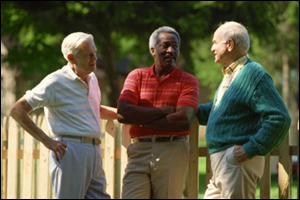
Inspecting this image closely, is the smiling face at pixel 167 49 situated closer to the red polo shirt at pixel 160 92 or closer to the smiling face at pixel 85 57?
the red polo shirt at pixel 160 92

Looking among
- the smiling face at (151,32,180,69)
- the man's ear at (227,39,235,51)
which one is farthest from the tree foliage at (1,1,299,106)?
the man's ear at (227,39,235,51)

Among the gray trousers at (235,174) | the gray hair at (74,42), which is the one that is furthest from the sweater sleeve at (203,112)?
the gray hair at (74,42)

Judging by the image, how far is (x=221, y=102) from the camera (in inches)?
187

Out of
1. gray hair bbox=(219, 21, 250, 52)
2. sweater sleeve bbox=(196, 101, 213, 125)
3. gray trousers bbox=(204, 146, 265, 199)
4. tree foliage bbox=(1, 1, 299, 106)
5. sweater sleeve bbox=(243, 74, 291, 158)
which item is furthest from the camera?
tree foliage bbox=(1, 1, 299, 106)

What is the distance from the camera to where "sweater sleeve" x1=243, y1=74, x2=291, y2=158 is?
4.51 metres

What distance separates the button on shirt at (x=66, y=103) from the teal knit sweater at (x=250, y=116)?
974 mm

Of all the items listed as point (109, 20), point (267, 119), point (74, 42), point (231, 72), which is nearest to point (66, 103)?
point (74, 42)

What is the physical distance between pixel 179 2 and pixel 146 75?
10.2 m

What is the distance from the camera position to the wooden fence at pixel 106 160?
20.1ft

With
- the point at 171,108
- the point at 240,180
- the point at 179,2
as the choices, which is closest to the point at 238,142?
the point at 240,180

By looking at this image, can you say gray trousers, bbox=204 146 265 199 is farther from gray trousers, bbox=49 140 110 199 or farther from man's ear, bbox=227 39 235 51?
gray trousers, bbox=49 140 110 199

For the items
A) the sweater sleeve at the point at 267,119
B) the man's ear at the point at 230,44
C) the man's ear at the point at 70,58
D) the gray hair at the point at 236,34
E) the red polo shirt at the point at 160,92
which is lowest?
the sweater sleeve at the point at 267,119

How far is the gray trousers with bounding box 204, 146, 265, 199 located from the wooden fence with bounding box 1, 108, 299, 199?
1.28 meters

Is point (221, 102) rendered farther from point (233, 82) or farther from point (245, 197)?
point (245, 197)
